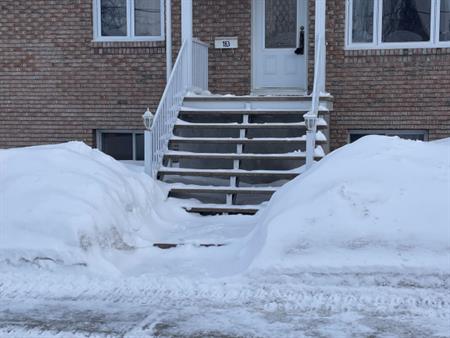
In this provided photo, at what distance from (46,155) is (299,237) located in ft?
11.2

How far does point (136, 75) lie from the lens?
11266 mm

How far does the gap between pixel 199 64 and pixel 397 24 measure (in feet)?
11.5

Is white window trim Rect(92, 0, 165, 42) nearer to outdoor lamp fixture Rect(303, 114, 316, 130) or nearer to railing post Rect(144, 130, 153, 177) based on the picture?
railing post Rect(144, 130, 153, 177)

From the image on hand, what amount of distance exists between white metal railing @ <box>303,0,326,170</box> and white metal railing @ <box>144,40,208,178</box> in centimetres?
209

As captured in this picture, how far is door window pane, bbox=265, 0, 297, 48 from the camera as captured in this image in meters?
11.2

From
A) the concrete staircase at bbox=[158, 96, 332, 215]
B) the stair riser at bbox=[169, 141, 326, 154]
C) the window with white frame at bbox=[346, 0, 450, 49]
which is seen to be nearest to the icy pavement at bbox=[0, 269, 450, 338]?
the concrete staircase at bbox=[158, 96, 332, 215]

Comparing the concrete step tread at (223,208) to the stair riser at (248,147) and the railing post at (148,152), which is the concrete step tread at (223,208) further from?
the stair riser at (248,147)

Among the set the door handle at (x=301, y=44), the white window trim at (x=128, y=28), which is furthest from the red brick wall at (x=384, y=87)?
the white window trim at (x=128, y=28)

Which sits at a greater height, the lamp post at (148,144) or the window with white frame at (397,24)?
the window with white frame at (397,24)

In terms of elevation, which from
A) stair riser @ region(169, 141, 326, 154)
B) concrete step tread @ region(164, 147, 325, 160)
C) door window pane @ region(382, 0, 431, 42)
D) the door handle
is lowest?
concrete step tread @ region(164, 147, 325, 160)

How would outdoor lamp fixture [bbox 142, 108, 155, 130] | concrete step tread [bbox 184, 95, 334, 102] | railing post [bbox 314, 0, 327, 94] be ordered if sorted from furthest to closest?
railing post [bbox 314, 0, 327, 94]
concrete step tread [bbox 184, 95, 334, 102]
outdoor lamp fixture [bbox 142, 108, 155, 130]

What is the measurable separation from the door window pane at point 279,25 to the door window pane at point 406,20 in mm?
1642

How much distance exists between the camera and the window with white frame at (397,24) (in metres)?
10.5

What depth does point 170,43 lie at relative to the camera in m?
11.0
